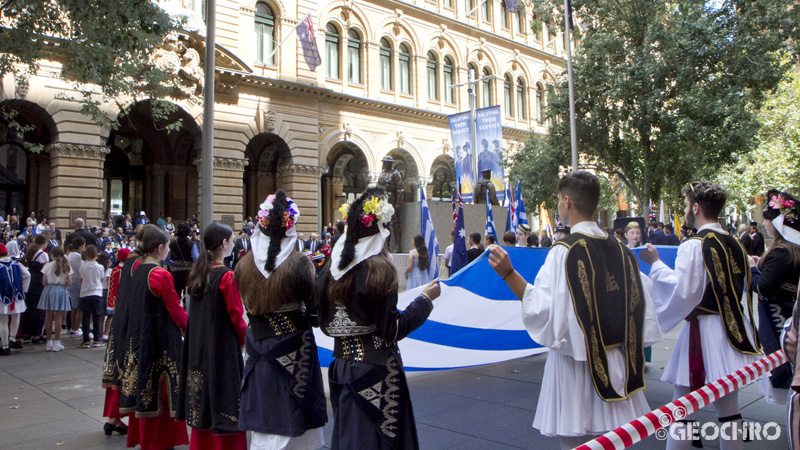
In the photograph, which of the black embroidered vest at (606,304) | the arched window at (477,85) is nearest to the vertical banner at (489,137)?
the arched window at (477,85)

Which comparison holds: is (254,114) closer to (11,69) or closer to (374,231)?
(11,69)

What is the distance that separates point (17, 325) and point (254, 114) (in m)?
16.8

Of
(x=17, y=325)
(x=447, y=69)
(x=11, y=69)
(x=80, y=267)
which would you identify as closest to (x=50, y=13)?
(x=11, y=69)

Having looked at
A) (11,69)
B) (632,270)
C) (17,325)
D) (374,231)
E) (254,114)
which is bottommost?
(17,325)

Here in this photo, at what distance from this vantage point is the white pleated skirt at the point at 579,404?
3094 mm

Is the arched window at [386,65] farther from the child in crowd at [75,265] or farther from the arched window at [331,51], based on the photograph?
the child in crowd at [75,265]

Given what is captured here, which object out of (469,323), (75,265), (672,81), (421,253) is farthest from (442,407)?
(672,81)

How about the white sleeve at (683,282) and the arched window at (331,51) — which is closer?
the white sleeve at (683,282)

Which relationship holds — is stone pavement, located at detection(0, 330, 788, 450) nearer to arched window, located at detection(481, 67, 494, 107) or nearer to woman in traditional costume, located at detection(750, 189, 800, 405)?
woman in traditional costume, located at detection(750, 189, 800, 405)

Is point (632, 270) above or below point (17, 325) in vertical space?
above

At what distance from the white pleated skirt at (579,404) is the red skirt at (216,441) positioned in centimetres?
233

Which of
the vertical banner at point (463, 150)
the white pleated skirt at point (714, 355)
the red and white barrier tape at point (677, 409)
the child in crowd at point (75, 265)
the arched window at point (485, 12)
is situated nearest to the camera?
the red and white barrier tape at point (677, 409)

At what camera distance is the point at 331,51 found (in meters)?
29.3

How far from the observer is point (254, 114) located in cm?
2581
